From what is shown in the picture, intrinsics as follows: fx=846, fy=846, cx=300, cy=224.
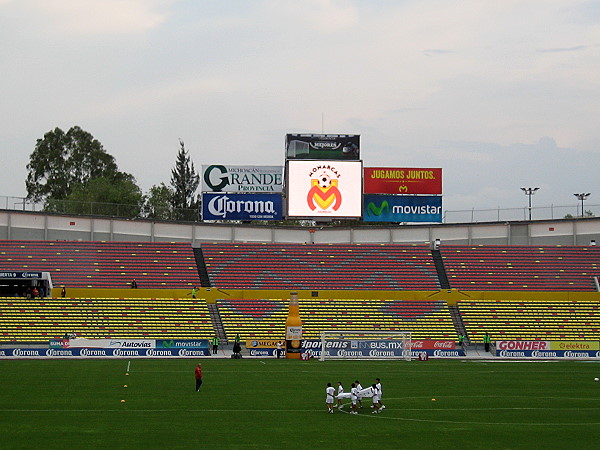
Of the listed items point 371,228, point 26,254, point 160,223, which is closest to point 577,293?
point 371,228

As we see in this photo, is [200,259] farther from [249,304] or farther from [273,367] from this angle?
[273,367]

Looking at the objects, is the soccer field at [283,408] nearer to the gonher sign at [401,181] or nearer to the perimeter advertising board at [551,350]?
the perimeter advertising board at [551,350]

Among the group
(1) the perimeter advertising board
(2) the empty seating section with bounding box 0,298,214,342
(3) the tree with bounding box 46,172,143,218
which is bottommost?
(1) the perimeter advertising board

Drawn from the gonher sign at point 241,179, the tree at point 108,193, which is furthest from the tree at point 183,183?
the gonher sign at point 241,179

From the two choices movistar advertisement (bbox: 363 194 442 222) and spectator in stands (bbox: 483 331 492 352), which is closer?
spectator in stands (bbox: 483 331 492 352)

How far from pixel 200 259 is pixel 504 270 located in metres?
29.9

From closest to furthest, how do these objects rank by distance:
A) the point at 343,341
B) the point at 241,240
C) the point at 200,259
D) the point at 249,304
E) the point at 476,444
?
the point at 476,444 → the point at 343,341 → the point at 249,304 → the point at 200,259 → the point at 241,240

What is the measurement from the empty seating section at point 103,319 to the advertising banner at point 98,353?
201 inches

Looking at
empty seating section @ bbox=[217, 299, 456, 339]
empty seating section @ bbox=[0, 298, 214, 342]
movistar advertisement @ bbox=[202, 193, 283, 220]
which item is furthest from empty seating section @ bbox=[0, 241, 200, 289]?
empty seating section @ bbox=[217, 299, 456, 339]

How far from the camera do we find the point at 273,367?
5538 cm

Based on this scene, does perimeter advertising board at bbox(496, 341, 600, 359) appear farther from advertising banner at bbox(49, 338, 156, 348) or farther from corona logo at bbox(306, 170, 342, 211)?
advertising banner at bbox(49, 338, 156, 348)

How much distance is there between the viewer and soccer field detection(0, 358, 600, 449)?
28688 mm

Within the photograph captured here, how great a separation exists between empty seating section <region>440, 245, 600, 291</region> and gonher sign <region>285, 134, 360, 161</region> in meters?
15.0

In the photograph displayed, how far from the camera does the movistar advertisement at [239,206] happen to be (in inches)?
3191
